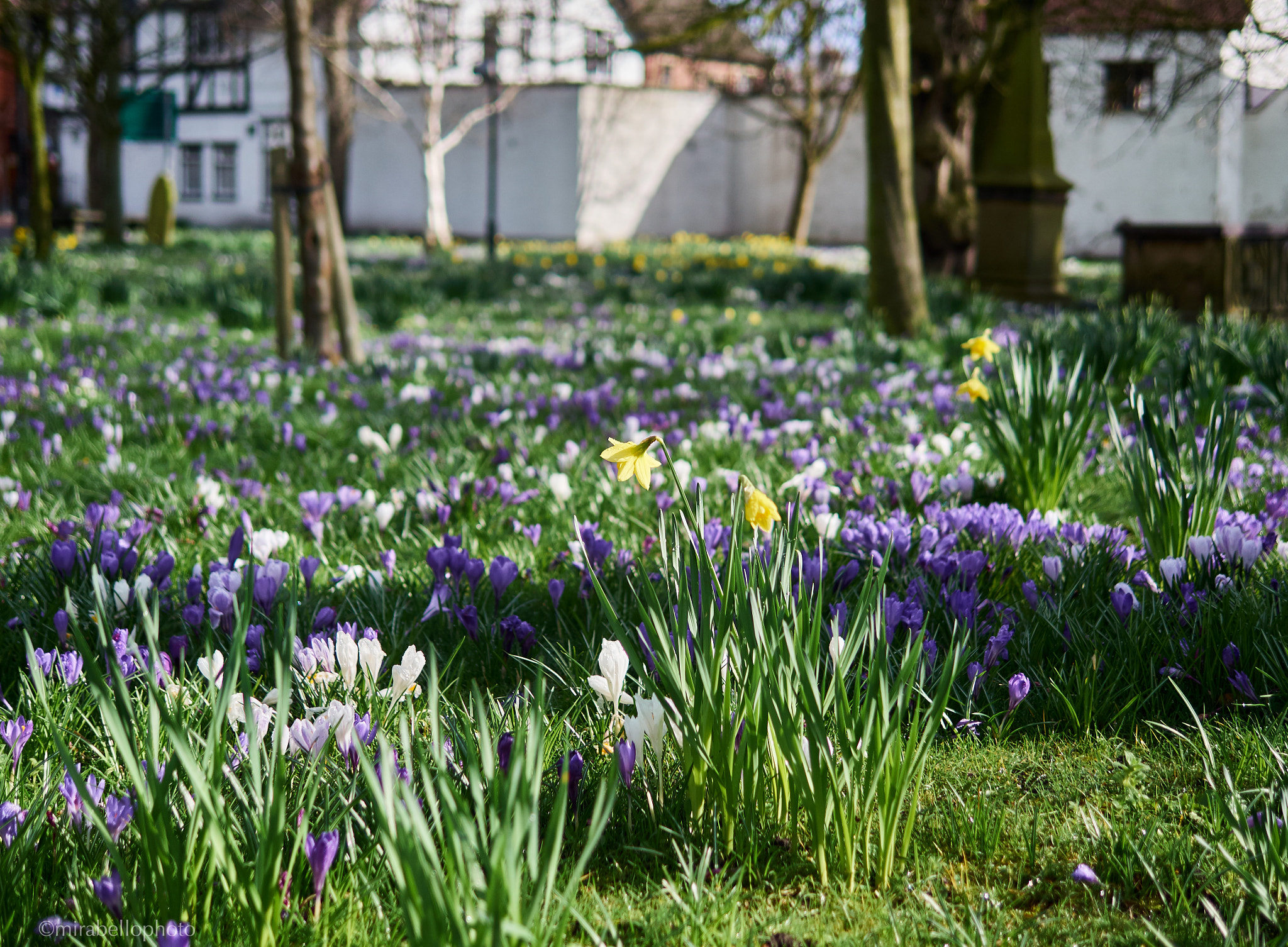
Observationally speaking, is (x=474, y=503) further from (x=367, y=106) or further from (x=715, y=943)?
(x=367, y=106)

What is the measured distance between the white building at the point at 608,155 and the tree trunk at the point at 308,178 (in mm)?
16276

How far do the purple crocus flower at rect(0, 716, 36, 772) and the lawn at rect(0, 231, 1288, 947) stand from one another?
23 millimetres

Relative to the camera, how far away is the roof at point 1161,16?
33.5ft

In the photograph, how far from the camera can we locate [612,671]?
1.72 meters

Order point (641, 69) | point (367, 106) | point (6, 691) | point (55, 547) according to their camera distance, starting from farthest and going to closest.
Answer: point (641, 69) < point (367, 106) < point (55, 547) < point (6, 691)

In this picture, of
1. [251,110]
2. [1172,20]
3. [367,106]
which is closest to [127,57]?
[367,106]

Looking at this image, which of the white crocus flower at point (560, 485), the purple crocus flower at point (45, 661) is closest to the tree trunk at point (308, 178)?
the white crocus flower at point (560, 485)

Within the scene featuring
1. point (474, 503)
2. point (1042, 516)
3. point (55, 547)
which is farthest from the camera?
point (474, 503)

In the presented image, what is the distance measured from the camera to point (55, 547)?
237cm

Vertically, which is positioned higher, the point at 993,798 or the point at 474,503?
the point at 474,503

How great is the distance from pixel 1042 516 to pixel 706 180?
3245 centimetres

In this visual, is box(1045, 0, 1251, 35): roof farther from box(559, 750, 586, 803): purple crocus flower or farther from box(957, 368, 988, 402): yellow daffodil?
box(559, 750, 586, 803): purple crocus flower

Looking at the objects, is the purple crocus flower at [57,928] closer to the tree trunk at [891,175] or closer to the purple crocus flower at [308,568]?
the purple crocus flower at [308,568]

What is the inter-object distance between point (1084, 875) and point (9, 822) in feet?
4.57
